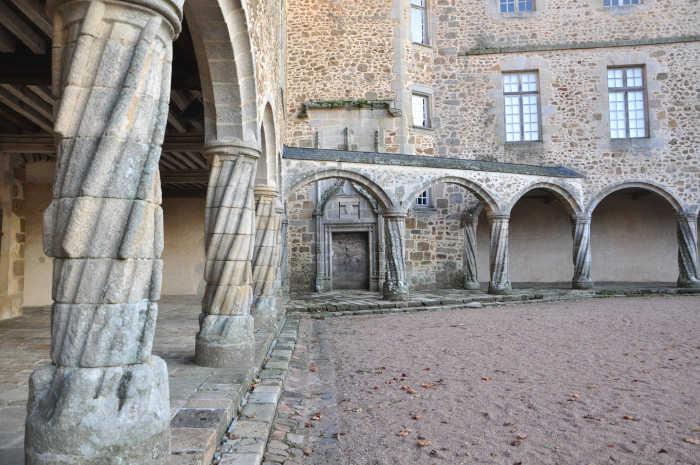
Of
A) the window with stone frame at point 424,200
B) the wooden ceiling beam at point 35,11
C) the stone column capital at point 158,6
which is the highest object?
the wooden ceiling beam at point 35,11

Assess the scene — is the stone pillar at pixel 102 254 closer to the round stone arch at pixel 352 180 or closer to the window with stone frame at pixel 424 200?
the round stone arch at pixel 352 180

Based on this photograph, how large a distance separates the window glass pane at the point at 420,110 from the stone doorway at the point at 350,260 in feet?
11.8

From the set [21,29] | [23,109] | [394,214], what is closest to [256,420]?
[21,29]

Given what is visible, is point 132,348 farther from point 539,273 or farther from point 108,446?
point 539,273

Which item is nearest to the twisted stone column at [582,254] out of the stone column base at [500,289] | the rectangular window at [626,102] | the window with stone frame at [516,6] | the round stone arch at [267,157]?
the stone column base at [500,289]

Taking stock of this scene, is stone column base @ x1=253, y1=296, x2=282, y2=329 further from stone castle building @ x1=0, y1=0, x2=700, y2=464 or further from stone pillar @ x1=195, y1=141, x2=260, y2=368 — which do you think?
stone pillar @ x1=195, y1=141, x2=260, y2=368

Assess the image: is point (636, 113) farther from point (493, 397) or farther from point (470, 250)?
point (493, 397)

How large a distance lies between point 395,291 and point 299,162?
3272mm

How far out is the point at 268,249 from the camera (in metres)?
6.50

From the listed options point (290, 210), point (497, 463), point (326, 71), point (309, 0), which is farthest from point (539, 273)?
point (497, 463)

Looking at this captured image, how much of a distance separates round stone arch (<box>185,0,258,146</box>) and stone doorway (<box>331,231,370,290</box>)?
899 centimetres

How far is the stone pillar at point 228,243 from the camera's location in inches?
162

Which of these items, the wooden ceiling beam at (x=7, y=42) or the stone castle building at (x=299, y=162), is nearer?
the stone castle building at (x=299, y=162)

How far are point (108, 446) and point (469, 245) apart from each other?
1213 centimetres
